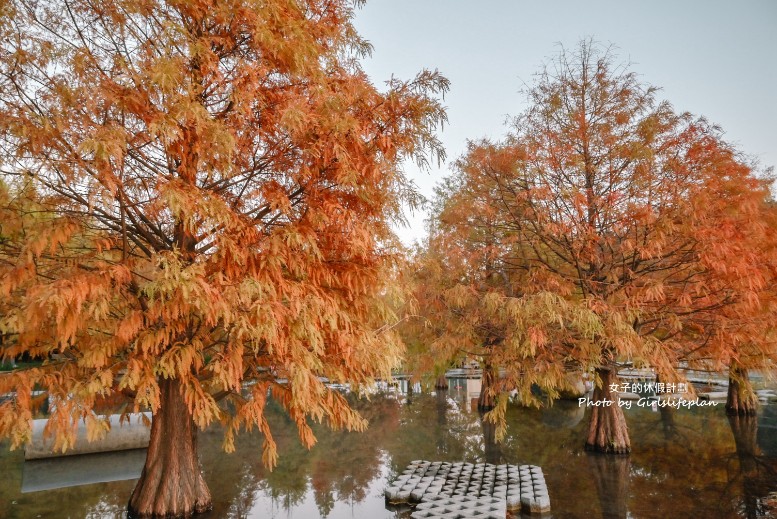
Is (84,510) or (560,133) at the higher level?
(560,133)

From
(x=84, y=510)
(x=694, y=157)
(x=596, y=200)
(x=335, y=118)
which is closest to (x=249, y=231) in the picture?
(x=335, y=118)

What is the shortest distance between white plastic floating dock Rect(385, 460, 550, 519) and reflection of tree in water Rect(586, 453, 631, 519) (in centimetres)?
111

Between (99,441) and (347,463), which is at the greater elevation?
(99,441)

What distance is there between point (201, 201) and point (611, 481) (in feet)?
32.2

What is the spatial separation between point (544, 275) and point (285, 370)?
22.4 ft

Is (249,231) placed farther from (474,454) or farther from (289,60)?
(474,454)

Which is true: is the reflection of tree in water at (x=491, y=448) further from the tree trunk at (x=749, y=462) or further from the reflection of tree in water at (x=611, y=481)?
the tree trunk at (x=749, y=462)

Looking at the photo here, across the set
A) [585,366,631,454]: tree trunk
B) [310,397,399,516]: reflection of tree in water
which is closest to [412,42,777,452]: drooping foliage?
[585,366,631,454]: tree trunk

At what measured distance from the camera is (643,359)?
9844 mm

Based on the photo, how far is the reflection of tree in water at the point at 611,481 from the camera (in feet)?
28.4

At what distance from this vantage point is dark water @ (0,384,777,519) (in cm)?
893

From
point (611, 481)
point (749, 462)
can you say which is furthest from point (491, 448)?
point (749, 462)

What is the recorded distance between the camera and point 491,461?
12391mm

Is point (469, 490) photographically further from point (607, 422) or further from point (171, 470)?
point (607, 422)
